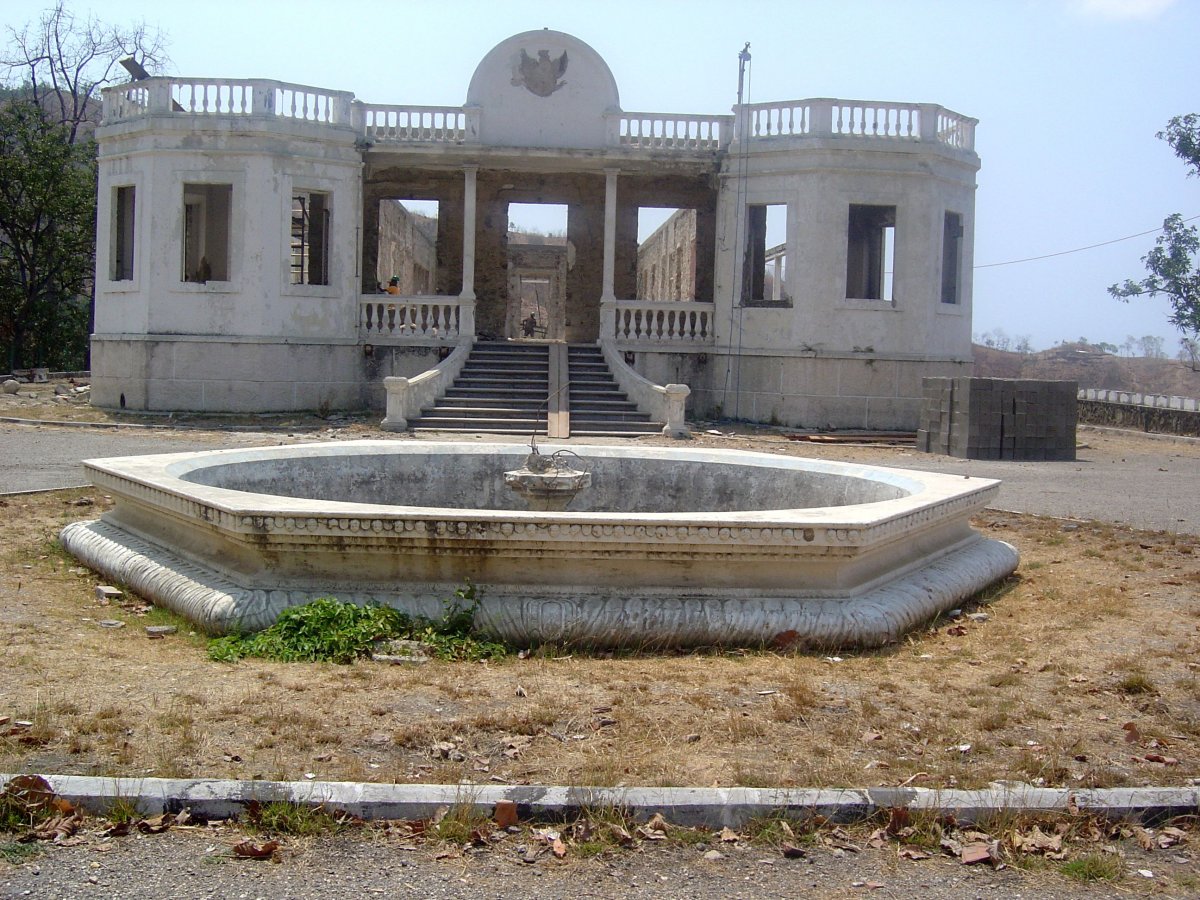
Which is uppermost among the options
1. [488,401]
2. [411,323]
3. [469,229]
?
[469,229]

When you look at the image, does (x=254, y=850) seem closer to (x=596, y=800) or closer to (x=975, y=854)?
(x=596, y=800)

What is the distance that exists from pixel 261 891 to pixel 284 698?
1.70 meters

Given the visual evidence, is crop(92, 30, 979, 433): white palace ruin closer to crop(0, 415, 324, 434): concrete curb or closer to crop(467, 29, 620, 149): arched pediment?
crop(467, 29, 620, 149): arched pediment

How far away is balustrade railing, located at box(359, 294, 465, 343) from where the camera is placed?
74.0ft

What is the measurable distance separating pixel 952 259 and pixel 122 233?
16.0m

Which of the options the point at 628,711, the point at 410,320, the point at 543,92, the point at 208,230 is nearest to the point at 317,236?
the point at 410,320

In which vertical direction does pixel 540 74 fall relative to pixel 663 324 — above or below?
above

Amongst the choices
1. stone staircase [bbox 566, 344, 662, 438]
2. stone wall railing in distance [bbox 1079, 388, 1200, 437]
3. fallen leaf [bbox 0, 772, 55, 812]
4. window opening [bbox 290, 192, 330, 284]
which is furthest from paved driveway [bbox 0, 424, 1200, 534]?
fallen leaf [bbox 0, 772, 55, 812]

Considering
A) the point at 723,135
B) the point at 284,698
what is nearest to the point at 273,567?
the point at 284,698

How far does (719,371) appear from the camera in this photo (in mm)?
22891

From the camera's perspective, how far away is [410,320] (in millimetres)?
22844

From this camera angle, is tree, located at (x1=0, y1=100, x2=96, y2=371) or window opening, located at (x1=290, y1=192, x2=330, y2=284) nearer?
window opening, located at (x1=290, y1=192, x2=330, y2=284)

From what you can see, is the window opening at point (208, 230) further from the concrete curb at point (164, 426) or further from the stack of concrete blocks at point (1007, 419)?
the stack of concrete blocks at point (1007, 419)

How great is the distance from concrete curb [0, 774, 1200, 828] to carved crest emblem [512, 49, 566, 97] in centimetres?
2111
